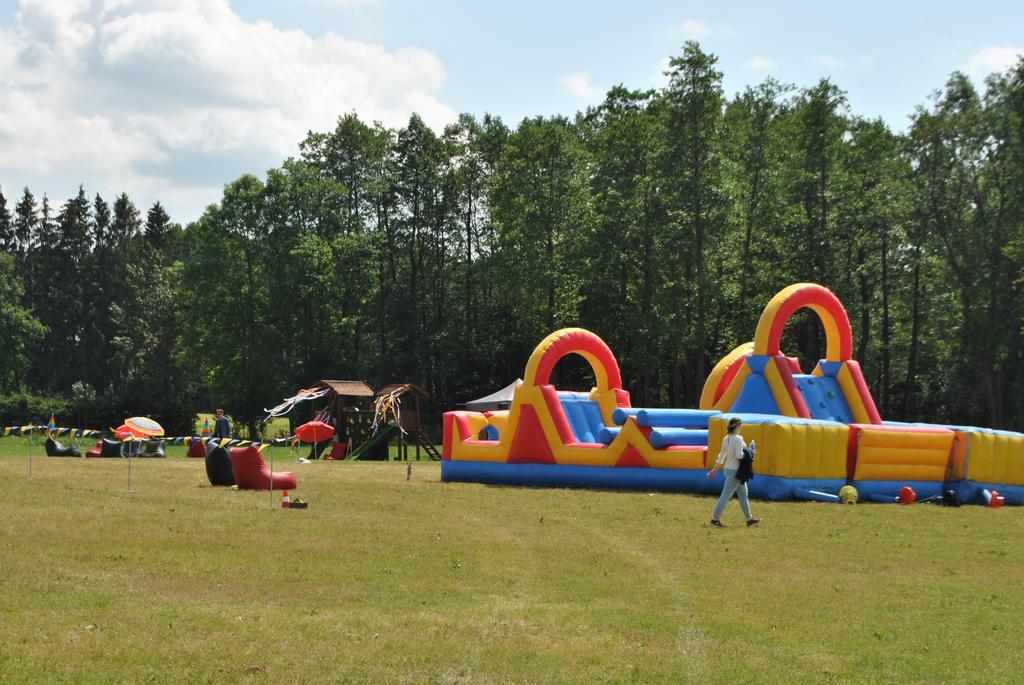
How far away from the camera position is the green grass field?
27.1 ft

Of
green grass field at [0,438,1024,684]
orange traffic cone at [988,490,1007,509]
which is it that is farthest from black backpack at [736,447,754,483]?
orange traffic cone at [988,490,1007,509]

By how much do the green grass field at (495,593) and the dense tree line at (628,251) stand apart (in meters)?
→ 28.3

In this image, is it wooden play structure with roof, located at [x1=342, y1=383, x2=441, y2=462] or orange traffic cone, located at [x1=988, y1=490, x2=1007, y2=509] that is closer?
orange traffic cone, located at [x1=988, y1=490, x2=1007, y2=509]

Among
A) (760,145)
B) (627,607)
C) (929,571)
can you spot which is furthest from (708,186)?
(627,607)

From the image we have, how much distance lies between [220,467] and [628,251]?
3053 cm

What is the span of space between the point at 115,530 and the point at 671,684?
9284mm

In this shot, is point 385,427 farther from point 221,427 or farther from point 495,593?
A: point 495,593

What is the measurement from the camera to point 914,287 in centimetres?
4903

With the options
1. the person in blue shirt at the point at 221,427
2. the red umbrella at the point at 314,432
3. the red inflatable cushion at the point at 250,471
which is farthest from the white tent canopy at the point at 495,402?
the red inflatable cushion at the point at 250,471

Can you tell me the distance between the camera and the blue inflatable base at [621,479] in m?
21.2

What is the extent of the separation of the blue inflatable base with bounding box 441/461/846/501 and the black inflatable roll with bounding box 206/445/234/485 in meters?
5.19

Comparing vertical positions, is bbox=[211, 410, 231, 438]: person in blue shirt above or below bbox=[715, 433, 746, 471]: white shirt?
below

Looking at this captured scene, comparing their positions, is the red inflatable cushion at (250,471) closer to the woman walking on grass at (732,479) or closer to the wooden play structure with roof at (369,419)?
the woman walking on grass at (732,479)

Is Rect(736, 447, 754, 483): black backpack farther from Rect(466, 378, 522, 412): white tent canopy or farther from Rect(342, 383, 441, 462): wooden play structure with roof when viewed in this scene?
Rect(466, 378, 522, 412): white tent canopy
